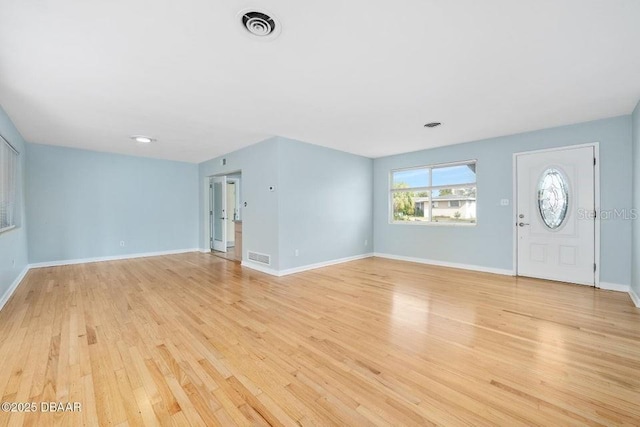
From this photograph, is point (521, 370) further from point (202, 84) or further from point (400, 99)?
point (202, 84)

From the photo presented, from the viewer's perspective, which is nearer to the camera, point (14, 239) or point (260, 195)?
point (14, 239)

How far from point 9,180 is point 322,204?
491 cm

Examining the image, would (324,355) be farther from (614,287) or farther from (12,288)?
(12,288)

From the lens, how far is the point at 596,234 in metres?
3.91

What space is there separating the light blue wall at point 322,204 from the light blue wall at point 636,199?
427 centimetres

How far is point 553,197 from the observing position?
4301 mm

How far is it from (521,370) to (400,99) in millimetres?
2841

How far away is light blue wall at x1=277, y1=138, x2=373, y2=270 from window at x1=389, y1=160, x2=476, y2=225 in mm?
740

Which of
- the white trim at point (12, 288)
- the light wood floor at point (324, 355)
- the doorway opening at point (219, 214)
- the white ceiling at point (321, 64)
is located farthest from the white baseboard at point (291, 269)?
the white trim at point (12, 288)

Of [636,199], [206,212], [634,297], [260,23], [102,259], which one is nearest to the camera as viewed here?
[260,23]

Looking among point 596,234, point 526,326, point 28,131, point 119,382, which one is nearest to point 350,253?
point 526,326

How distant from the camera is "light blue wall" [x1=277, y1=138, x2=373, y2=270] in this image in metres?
4.77

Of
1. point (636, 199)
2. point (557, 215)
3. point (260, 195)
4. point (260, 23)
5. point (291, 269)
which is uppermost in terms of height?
point (260, 23)

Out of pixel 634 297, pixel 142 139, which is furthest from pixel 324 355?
pixel 142 139
